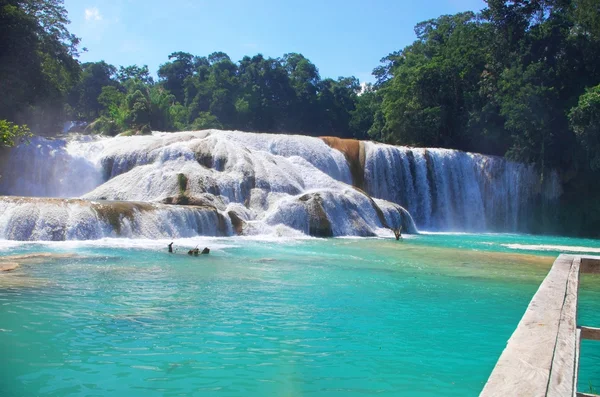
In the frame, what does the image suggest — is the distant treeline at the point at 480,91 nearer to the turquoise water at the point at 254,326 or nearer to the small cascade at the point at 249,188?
A: the small cascade at the point at 249,188

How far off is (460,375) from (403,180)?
26415mm

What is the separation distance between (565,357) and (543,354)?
0.32ft

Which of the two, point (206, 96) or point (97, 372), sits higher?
point (206, 96)

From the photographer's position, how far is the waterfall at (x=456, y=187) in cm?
3172

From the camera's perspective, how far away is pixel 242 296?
375 inches

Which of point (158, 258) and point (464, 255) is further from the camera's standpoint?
point (464, 255)

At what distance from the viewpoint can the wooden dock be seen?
6.84 feet

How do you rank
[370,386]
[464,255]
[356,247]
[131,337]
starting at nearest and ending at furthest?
[370,386] → [131,337] → [464,255] → [356,247]

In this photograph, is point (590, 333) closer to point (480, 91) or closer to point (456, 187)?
point (456, 187)

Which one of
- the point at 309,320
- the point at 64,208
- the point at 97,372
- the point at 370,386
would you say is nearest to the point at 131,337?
the point at 97,372

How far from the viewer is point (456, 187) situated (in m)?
32.9

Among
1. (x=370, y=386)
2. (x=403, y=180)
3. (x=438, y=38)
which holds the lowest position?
(x=370, y=386)

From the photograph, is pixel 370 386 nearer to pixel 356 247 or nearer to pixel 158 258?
pixel 158 258

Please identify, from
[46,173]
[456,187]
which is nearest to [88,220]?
[46,173]
